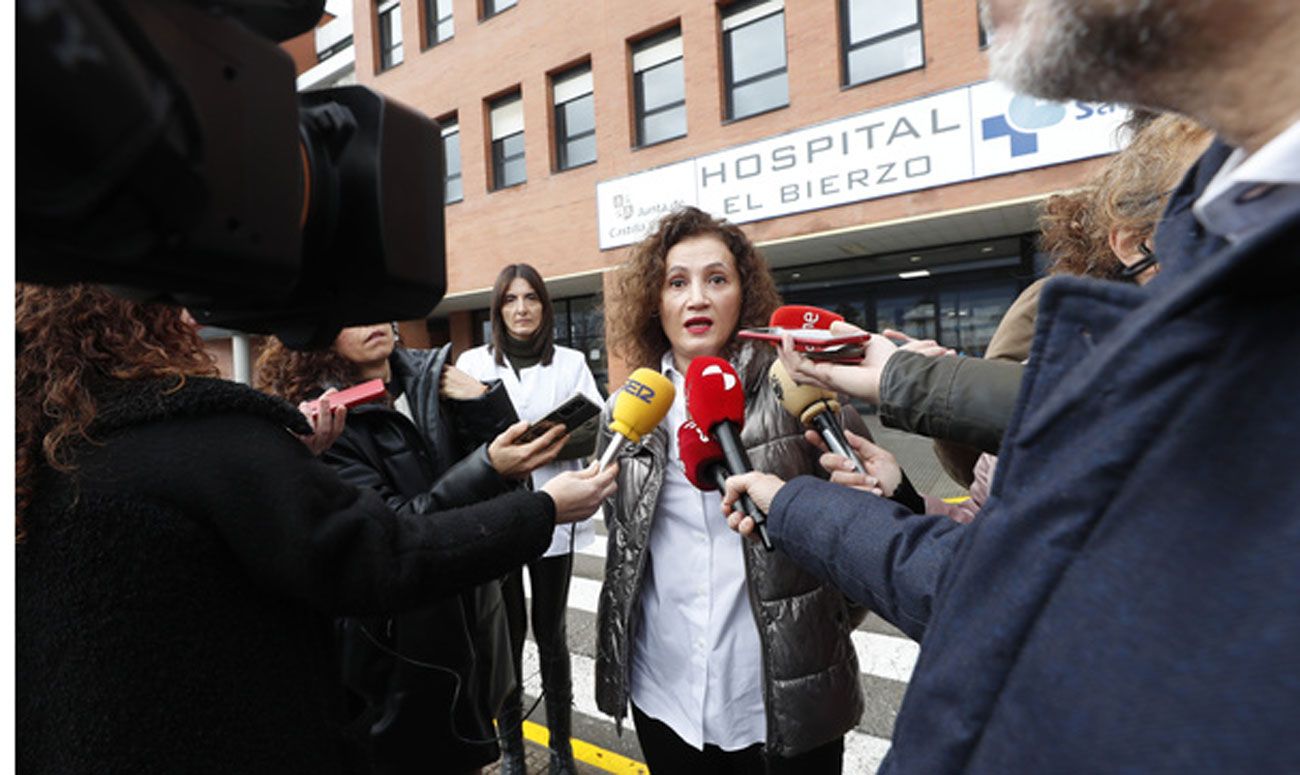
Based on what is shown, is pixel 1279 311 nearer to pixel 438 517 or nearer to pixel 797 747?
pixel 438 517

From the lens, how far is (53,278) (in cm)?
73

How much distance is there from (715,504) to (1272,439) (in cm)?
147

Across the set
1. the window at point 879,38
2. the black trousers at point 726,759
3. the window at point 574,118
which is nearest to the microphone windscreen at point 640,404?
the black trousers at point 726,759

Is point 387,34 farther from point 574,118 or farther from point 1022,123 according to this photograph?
point 1022,123

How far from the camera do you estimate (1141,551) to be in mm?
521

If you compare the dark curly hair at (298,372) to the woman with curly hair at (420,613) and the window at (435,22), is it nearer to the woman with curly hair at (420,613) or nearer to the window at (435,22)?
the woman with curly hair at (420,613)

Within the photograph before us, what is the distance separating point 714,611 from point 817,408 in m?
0.61

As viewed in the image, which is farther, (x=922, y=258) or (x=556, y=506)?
(x=922, y=258)

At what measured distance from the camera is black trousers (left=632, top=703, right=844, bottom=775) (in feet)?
5.73

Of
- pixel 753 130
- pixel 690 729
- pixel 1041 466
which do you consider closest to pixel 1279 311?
pixel 1041 466

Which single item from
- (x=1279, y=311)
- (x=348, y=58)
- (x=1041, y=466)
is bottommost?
(x=1041, y=466)

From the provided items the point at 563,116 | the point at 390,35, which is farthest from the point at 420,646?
the point at 390,35

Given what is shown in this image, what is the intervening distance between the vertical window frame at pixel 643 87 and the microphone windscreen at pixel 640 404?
8907mm

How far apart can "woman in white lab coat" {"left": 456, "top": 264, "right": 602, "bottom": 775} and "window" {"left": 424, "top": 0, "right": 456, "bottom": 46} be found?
11.2 meters
